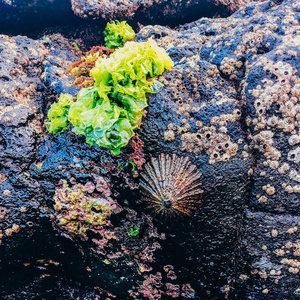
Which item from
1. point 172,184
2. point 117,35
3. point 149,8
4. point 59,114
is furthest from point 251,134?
point 149,8

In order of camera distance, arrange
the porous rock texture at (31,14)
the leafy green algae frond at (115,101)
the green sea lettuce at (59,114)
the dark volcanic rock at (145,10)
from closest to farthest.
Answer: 1. the leafy green algae frond at (115,101)
2. the green sea lettuce at (59,114)
3. the dark volcanic rock at (145,10)
4. the porous rock texture at (31,14)

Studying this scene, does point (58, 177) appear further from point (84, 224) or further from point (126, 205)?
point (126, 205)

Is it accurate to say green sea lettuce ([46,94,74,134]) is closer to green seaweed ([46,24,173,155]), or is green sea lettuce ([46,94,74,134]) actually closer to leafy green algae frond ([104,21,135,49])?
green seaweed ([46,24,173,155])

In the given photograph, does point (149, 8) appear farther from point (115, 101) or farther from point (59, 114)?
point (59, 114)

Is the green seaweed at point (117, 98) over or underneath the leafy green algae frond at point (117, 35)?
underneath

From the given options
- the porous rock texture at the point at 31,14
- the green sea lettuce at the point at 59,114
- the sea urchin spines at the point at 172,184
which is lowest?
the sea urchin spines at the point at 172,184

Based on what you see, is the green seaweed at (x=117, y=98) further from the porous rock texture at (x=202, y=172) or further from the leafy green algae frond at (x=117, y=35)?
the leafy green algae frond at (x=117, y=35)


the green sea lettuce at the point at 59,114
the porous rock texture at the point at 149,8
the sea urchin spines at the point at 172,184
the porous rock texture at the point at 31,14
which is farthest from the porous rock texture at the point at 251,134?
the porous rock texture at the point at 31,14
